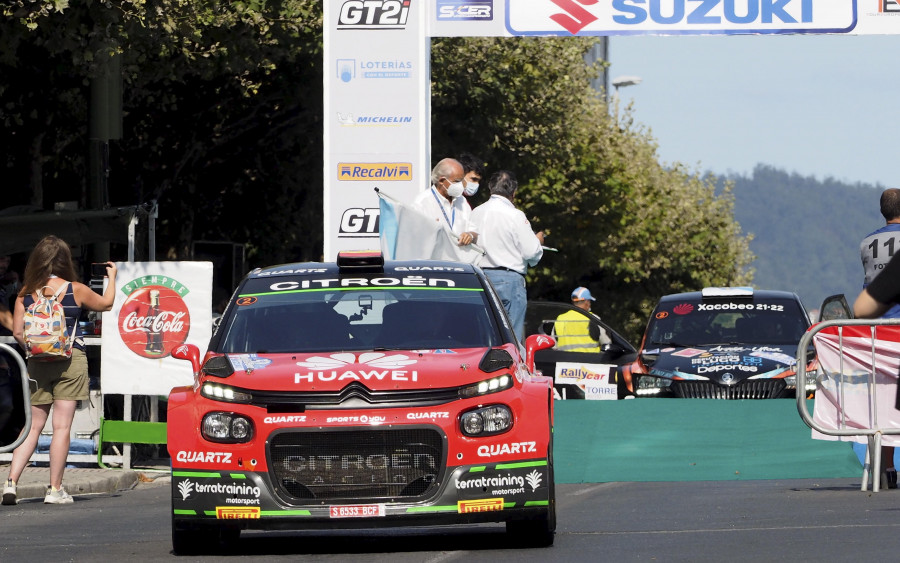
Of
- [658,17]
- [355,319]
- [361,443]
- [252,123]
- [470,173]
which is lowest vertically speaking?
[361,443]

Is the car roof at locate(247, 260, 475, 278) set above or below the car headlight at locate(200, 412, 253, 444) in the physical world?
above

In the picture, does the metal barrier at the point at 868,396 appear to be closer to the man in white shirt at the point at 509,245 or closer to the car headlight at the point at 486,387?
the car headlight at the point at 486,387

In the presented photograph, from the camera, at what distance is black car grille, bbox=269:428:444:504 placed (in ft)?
27.9

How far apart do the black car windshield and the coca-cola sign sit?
6220mm

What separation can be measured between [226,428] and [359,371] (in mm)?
695

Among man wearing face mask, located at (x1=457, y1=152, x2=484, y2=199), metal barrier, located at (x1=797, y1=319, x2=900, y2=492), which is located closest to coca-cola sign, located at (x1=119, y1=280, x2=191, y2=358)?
man wearing face mask, located at (x1=457, y1=152, x2=484, y2=199)

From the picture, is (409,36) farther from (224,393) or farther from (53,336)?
(224,393)

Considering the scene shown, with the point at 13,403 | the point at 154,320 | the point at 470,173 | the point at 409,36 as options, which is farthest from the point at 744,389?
the point at 13,403

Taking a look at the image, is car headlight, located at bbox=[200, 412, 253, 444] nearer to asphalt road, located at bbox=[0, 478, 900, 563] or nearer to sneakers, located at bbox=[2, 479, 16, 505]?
asphalt road, located at bbox=[0, 478, 900, 563]

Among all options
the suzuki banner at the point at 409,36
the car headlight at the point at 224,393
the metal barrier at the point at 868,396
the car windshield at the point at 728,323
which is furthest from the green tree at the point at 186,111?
the car headlight at the point at 224,393

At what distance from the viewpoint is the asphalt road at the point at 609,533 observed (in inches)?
337

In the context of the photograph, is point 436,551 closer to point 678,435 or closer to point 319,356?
point 319,356

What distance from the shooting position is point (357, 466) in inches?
335

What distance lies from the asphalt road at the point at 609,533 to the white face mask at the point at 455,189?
2741 millimetres
